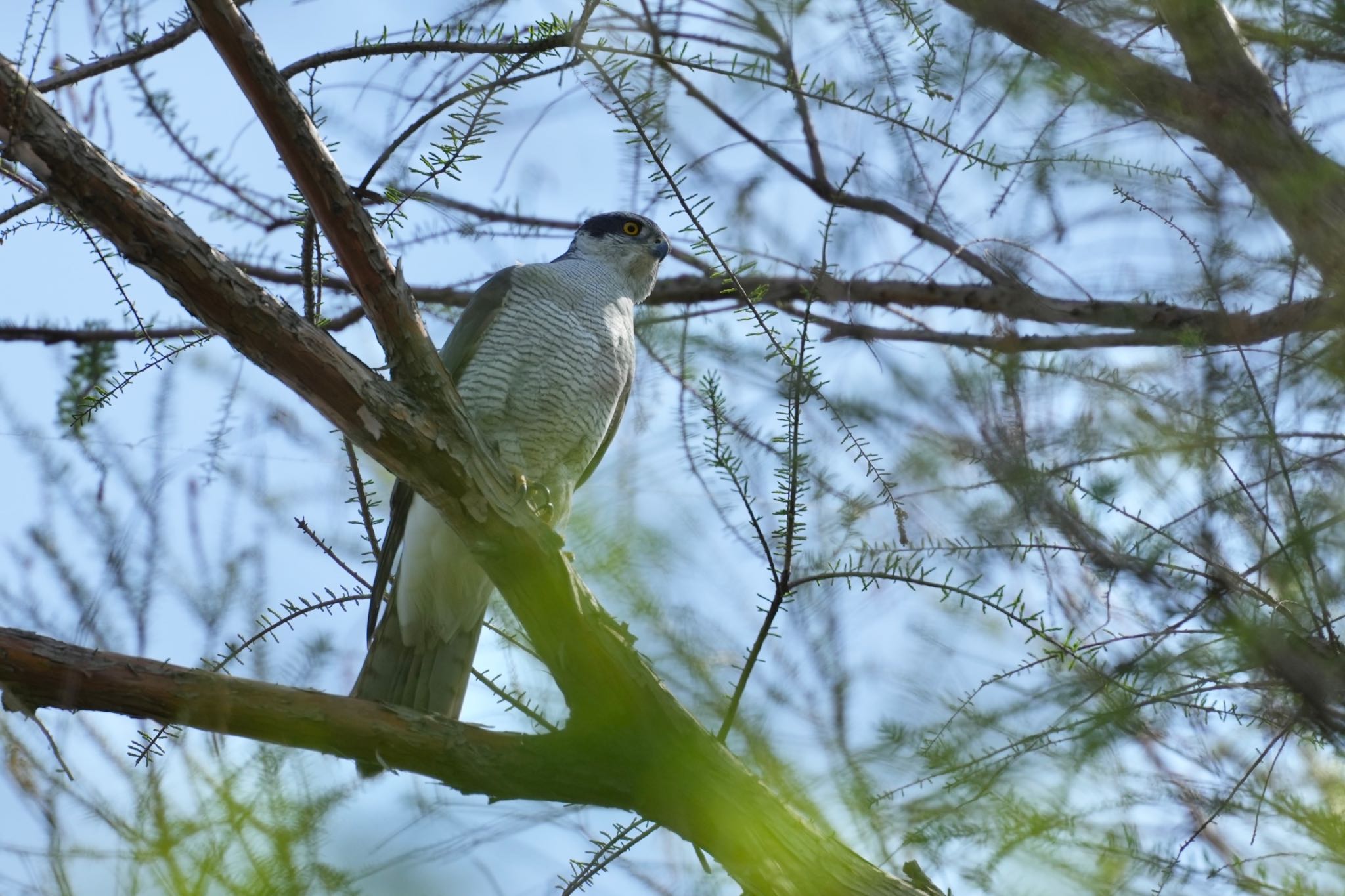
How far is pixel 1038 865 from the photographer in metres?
1.70

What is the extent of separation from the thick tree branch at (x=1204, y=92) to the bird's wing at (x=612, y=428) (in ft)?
5.65

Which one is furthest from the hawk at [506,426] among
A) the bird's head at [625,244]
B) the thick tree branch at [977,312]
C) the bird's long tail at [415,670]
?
the thick tree branch at [977,312]

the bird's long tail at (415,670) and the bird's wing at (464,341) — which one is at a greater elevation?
the bird's wing at (464,341)

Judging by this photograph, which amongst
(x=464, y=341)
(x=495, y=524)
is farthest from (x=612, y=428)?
(x=495, y=524)

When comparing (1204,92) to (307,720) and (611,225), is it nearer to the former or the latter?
(611,225)

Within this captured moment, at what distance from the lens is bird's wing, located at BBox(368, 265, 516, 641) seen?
3673 millimetres

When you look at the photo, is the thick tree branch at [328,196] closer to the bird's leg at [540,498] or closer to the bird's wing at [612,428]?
the bird's leg at [540,498]

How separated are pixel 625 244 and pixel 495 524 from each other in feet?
7.49

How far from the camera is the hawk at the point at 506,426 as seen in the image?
12.0 feet

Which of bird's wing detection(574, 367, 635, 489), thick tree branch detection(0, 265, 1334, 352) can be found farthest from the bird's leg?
thick tree branch detection(0, 265, 1334, 352)

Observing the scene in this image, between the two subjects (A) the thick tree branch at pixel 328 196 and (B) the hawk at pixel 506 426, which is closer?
(A) the thick tree branch at pixel 328 196

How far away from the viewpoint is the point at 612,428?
14.5ft

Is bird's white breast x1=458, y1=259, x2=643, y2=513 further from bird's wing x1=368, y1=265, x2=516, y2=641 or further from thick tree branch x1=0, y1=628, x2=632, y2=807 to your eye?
thick tree branch x1=0, y1=628, x2=632, y2=807

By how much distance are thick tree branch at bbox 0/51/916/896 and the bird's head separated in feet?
6.97
